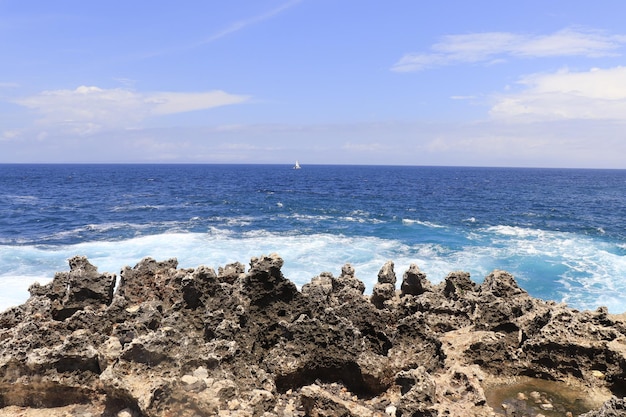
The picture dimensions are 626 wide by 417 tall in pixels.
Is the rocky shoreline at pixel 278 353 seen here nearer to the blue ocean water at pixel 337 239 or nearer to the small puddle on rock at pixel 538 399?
A: the small puddle on rock at pixel 538 399

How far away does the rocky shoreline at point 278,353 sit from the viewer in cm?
705

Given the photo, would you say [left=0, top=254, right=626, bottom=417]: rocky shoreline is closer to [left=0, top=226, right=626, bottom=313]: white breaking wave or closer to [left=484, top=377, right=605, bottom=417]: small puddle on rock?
[left=484, top=377, right=605, bottom=417]: small puddle on rock

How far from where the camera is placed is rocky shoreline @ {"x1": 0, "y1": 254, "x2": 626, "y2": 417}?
705 centimetres

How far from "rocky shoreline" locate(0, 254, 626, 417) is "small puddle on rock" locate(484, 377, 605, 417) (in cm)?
4

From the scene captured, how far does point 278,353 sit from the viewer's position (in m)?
8.57

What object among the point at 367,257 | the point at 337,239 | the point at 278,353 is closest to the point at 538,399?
the point at 278,353

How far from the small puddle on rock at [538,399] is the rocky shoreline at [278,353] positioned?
4 cm

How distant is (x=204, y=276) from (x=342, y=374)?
365 cm

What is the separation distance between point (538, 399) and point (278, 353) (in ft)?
16.8

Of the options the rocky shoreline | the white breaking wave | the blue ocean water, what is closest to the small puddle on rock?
the rocky shoreline

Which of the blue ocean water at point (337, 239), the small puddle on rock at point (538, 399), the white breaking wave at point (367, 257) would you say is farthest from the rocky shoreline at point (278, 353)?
the blue ocean water at point (337, 239)

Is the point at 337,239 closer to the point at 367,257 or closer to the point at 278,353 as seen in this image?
the point at 367,257

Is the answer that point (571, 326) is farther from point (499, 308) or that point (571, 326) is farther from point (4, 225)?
point (4, 225)

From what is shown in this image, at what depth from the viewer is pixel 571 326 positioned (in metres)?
10.4
